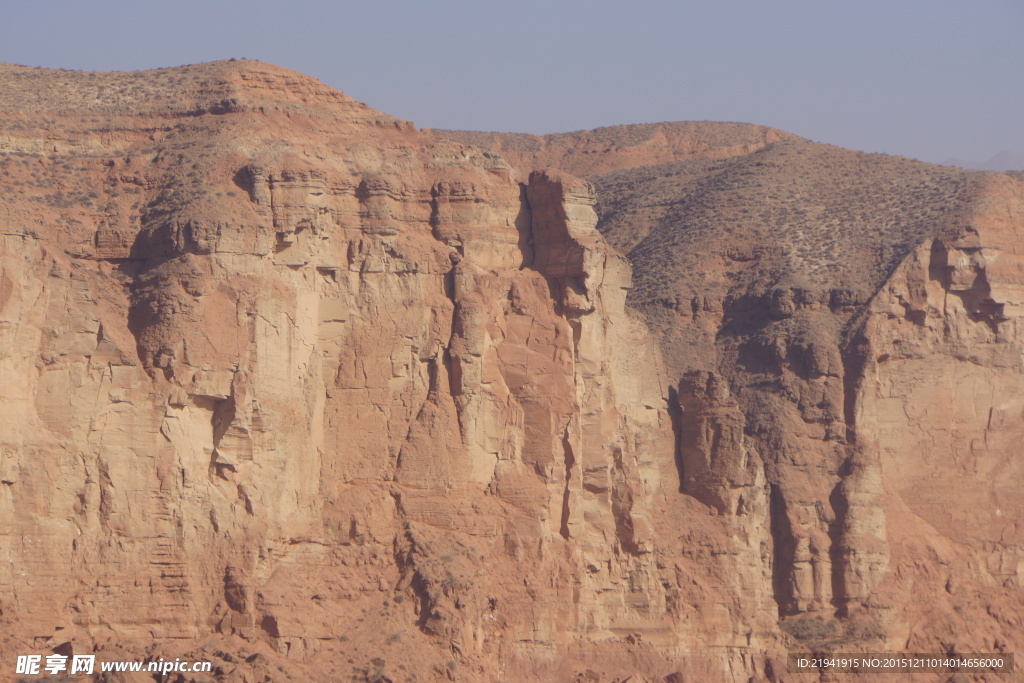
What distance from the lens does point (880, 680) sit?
58.8 metres

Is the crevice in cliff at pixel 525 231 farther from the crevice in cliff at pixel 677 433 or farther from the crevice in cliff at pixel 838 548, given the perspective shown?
the crevice in cliff at pixel 838 548

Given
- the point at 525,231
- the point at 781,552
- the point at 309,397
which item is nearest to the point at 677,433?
the point at 781,552

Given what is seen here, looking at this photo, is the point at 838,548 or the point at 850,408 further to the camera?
the point at 850,408

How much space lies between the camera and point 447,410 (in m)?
53.8

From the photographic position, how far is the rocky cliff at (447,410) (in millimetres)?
48688

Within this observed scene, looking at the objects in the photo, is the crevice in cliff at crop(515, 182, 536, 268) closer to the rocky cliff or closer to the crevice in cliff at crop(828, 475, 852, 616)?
the rocky cliff

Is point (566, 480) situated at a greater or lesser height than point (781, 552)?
greater

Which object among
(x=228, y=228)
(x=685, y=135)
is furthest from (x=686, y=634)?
(x=685, y=135)

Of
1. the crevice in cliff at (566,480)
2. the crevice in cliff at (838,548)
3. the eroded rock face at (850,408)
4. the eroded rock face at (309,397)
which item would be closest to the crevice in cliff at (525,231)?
the eroded rock face at (309,397)

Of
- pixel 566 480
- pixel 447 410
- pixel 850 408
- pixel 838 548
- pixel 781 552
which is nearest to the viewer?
pixel 447 410

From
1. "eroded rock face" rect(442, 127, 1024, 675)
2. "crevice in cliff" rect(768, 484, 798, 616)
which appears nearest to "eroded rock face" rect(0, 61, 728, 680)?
"eroded rock face" rect(442, 127, 1024, 675)

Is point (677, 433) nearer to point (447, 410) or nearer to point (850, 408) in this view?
point (850, 408)

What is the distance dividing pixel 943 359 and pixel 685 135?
101ft

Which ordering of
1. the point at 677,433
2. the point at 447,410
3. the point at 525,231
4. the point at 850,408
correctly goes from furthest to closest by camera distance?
the point at 850,408
the point at 677,433
the point at 525,231
the point at 447,410
